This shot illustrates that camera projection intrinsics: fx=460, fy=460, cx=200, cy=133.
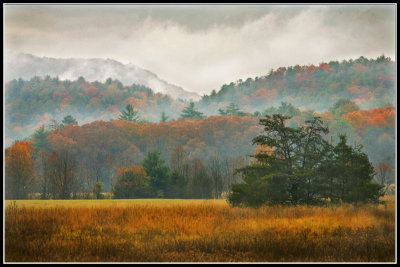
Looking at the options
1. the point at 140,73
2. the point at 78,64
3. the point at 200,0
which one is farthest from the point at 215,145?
the point at 200,0

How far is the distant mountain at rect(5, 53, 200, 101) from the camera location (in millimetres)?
14461

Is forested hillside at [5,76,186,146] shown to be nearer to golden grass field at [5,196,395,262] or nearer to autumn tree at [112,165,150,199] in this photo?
autumn tree at [112,165,150,199]

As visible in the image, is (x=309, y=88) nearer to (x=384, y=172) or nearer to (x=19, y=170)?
(x=384, y=172)

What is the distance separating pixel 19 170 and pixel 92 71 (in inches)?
168

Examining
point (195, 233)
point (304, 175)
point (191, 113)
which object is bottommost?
point (195, 233)

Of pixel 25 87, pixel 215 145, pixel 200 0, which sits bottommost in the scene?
pixel 215 145

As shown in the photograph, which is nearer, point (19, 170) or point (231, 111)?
point (19, 170)

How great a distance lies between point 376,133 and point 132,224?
825 centimetres

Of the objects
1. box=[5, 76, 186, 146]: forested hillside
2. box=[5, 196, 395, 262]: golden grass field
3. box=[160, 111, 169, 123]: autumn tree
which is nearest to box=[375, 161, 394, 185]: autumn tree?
box=[5, 196, 395, 262]: golden grass field

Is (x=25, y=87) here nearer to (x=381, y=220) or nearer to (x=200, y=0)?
(x=200, y=0)

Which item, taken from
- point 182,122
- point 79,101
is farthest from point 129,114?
point 182,122

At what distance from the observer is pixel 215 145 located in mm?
18719

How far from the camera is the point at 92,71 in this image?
53.9ft

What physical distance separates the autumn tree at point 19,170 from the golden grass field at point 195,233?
2.26ft
